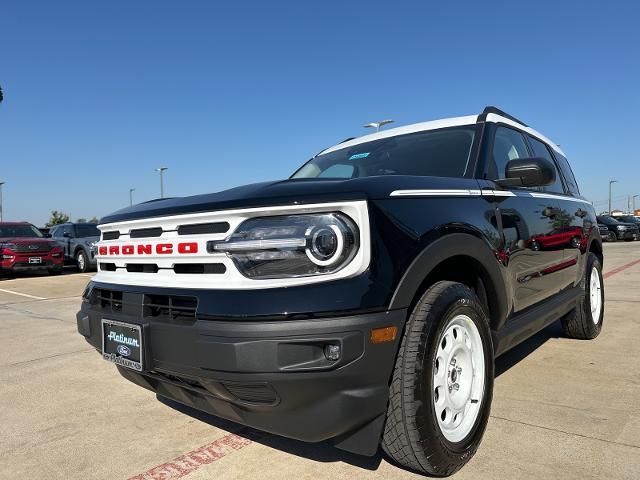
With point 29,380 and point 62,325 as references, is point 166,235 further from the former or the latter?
point 62,325

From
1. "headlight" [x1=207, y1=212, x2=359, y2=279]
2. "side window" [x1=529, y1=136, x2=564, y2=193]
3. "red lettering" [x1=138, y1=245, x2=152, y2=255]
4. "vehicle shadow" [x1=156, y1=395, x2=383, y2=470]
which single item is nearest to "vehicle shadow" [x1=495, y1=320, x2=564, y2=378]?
"side window" [x1=529, y1=136, x2=564, y2=193]

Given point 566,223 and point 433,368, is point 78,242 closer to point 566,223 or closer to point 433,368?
point 566,223

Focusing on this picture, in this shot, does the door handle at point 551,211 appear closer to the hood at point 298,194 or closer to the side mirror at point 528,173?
the side mirror at point 528,173

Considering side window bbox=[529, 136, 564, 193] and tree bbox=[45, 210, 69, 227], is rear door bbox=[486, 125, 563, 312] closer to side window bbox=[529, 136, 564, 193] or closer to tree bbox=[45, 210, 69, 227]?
side window bbox=[529, 136, 564, 193]

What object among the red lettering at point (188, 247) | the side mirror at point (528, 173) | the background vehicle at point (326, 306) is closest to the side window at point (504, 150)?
the side mirror at point (528, 173)

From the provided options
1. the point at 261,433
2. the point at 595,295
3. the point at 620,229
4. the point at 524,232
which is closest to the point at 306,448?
the point at 261,433

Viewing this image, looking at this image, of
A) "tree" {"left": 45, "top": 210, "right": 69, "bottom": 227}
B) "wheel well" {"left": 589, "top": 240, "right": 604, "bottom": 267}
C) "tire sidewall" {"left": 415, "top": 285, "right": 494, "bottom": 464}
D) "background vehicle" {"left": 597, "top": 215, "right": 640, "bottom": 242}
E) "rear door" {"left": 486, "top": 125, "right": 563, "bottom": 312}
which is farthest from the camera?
"tree" {"left": 45, "top": 210, "right": 69, "bottom": 227}

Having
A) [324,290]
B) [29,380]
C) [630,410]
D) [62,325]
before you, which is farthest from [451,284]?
[62,325]

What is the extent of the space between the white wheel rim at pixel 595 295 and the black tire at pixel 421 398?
10.0ft

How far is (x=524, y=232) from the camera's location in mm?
3016

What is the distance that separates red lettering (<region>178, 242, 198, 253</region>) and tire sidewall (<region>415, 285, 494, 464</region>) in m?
1.00

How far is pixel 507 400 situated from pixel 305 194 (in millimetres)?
2072

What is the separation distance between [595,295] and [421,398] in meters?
3.62

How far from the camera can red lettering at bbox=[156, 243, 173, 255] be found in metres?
2.16
